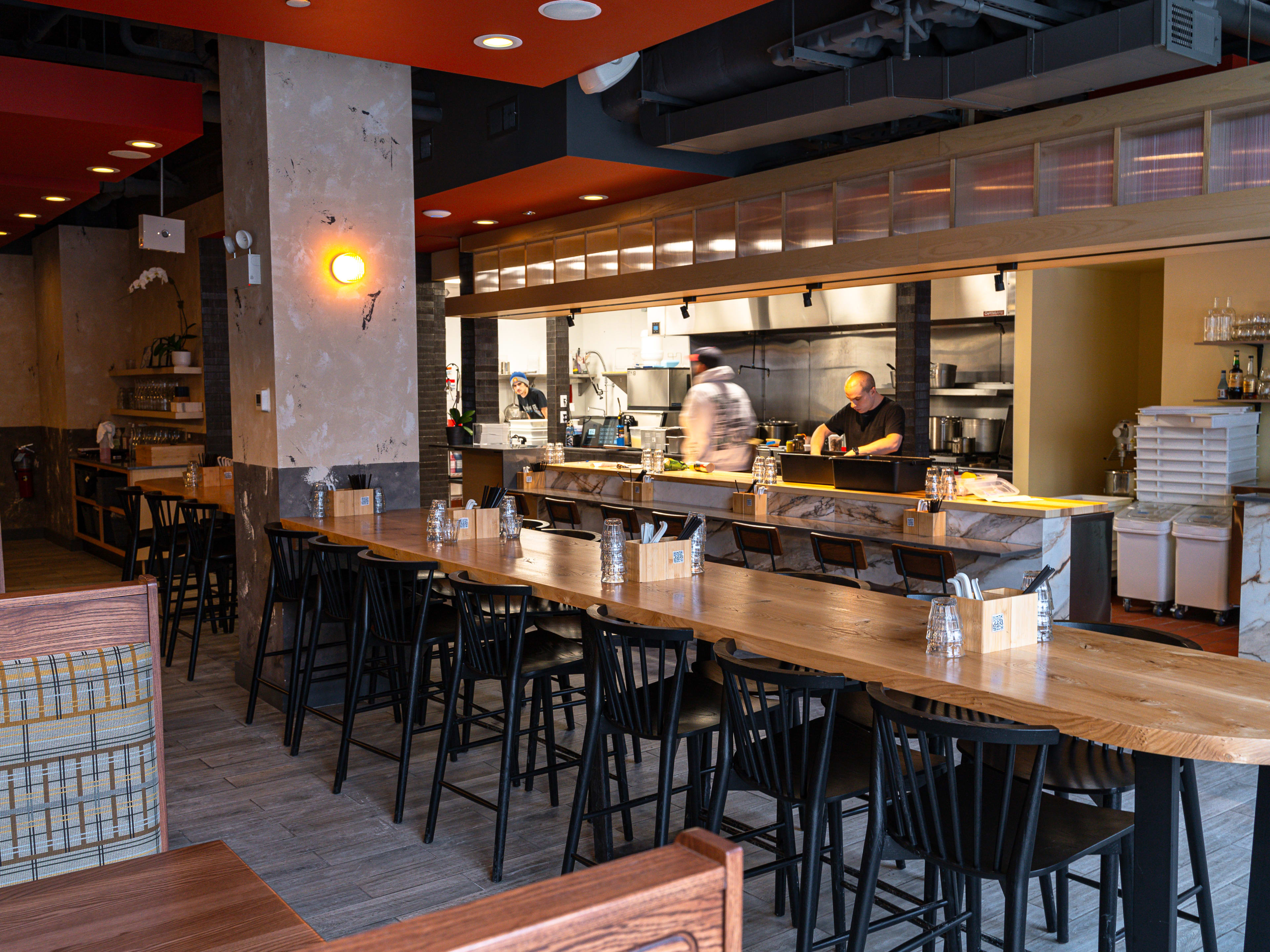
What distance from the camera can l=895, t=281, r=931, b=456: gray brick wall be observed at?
7223mm

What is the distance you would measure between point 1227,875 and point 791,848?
4.90 feet

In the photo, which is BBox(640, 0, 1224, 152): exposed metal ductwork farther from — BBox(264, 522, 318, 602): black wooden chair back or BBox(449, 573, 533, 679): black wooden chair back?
BBox(264, 522, 318, 602): black wooden chair back

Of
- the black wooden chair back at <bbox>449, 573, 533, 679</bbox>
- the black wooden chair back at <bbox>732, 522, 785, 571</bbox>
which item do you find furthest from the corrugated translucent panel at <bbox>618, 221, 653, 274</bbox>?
the black wooden chair back at <bbox>449, 573, 533, 679</bbox>

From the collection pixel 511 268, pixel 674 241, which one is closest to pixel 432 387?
pixel 511 268

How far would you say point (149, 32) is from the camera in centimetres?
867

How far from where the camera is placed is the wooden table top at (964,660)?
2.07 meters

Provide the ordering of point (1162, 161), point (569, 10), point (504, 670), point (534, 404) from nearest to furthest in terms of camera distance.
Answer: point (504, 670), point (569, 10), point (1162, 161), point (534, 404)

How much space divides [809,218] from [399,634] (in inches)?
169

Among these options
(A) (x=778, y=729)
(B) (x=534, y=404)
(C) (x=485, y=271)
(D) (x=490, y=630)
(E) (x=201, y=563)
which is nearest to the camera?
(A) (x=778, y=729)

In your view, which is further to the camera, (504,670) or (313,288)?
(313,288)

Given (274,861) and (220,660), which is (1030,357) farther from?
(274,861)

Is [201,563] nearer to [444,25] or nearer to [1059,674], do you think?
[444,25]

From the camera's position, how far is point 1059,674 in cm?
244

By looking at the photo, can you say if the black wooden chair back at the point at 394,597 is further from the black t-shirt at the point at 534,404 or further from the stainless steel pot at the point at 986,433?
the black t-shirt at the point at 534,404
